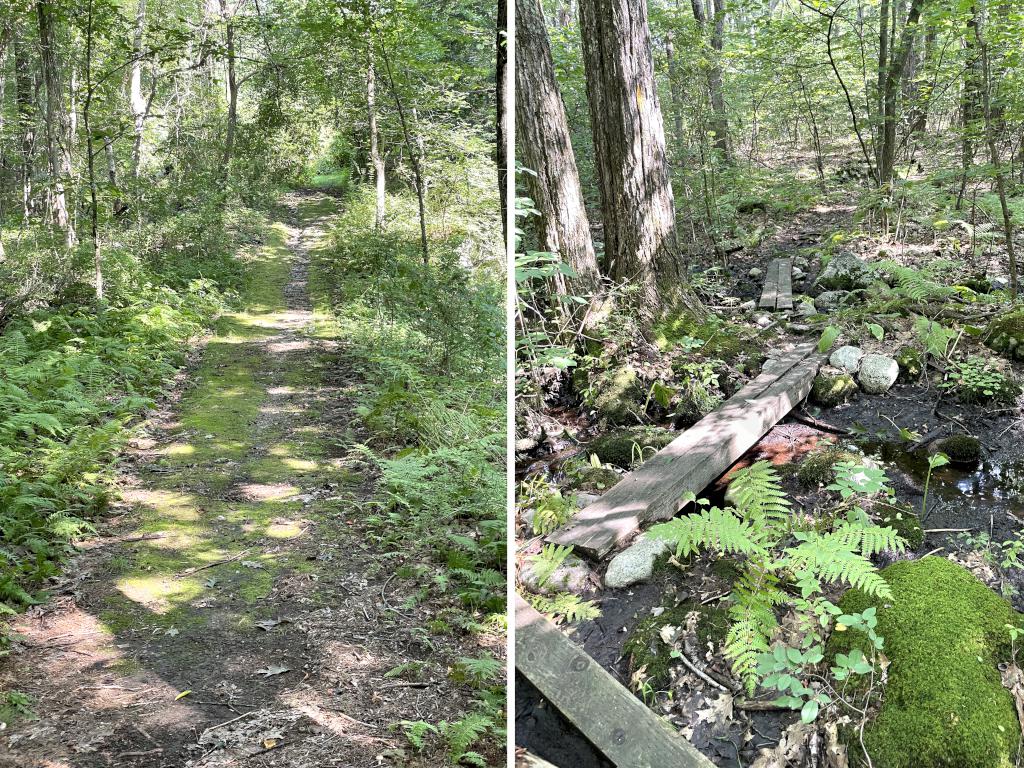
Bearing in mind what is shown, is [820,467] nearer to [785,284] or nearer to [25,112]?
[785,284]

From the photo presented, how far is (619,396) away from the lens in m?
3.43

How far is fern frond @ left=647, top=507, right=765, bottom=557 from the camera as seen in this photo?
6.19 feet

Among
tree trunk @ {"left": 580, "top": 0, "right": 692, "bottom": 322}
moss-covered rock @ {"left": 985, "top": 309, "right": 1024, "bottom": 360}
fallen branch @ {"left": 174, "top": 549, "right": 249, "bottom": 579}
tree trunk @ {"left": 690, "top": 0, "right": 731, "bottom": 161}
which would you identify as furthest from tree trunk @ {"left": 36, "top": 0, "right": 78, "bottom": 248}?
moss-covered rock @ {"left": 985, "top": 309, "right": 1024, "bottom": 360}

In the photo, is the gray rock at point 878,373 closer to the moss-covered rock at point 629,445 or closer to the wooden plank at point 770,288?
the moss-covered rock at point 629,445

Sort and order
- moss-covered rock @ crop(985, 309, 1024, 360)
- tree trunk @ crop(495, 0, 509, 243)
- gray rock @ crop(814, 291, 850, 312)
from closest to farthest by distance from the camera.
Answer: moss-covered rock @ crop(985, 309, 1024, 360), tree trunk @ crop(495, 0, 509, 243), gray rock @ crop(814, 291, 850, 312)

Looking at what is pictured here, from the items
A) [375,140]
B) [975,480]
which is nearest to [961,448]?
[975,480]

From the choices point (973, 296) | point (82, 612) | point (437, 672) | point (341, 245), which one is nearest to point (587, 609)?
point (437, 672)

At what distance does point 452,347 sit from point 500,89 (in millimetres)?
2979

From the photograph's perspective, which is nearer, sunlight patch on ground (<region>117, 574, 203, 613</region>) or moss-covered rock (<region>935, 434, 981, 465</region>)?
moss-covered rock (<region>935, 434, 981, 465</region>)

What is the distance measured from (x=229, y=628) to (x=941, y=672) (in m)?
3.08

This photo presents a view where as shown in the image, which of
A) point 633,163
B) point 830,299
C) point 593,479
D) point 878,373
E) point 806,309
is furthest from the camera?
point 830,299

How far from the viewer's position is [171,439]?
5.55m

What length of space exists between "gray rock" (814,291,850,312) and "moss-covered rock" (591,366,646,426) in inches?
87.4

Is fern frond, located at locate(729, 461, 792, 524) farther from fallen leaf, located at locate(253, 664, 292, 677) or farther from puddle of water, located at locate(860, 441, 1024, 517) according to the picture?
fallen leaf, located at locate(253, 664, 292, 677)
